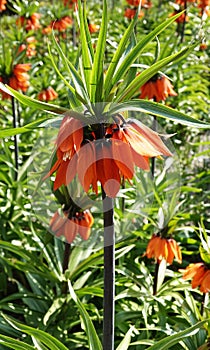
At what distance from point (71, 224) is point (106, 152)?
3.02 feet

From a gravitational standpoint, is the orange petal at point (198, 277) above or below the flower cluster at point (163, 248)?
below

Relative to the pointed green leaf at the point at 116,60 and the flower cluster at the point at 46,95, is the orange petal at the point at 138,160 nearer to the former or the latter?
the pointed green leaf at the point at 116,60

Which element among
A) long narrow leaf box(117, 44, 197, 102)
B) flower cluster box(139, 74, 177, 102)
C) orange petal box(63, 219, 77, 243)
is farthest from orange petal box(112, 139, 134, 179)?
flower cluster box(139, 74, 177, 102)

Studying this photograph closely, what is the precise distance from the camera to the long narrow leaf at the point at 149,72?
1002mm

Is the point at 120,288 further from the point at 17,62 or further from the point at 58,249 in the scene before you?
the point at 17,62

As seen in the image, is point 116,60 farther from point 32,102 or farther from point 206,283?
point 206,283

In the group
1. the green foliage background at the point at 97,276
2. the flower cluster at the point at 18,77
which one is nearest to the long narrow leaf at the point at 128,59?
the green foliage background at the point at 97,276

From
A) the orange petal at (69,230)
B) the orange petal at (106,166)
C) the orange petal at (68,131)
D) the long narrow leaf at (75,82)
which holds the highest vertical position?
the long narrow leaf at (75,82)

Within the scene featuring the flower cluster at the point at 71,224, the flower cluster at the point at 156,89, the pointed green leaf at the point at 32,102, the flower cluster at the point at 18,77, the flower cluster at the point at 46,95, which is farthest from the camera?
the flower cluster at the point at 46,95

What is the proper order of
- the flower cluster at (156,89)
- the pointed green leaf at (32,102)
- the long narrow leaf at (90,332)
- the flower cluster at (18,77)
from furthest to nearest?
1. the flower cluster at (18,77)
2. the flower cluster at (156,89)
3. the long narrow leaf at (90,332)
4. the pointed green leaf at (32,102)

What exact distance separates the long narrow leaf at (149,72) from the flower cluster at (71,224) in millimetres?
888

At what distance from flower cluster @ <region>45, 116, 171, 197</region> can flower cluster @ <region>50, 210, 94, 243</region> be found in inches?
33.4

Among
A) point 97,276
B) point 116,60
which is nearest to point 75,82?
point 116,60

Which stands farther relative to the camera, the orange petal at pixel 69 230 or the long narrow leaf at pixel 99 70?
the orange petal at pixel 69 230
